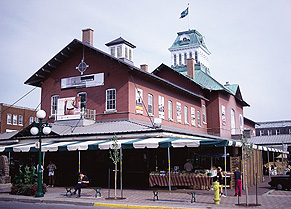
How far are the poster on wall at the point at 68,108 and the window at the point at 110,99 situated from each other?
8.00 ft

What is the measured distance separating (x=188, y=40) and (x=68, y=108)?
35.4 m

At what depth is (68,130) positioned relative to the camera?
25.6 m

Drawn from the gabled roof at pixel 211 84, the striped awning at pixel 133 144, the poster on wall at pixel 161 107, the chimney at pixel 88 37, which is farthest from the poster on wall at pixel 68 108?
the gabled roof at pixel 211 84

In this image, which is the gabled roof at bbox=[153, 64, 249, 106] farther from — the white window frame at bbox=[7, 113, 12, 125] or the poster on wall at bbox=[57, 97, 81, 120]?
the white window frame at bbox=[7, 113, 12, 125]

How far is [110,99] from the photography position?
26.9m

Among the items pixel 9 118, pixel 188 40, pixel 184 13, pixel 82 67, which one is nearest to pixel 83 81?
pixel 82 67

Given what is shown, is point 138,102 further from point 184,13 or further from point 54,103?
point 184,13

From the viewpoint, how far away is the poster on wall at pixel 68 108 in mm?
27406

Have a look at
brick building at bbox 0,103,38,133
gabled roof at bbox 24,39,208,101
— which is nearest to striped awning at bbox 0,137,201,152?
gabled roof at bbox 24,39,208,101

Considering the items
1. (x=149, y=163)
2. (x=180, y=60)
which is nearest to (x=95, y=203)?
(x=149, y=163)

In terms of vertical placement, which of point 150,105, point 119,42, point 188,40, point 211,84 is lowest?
point 150,105

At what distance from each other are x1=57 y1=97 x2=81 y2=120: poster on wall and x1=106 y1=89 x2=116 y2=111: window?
2440 millimetres

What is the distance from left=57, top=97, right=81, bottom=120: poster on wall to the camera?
2741cm

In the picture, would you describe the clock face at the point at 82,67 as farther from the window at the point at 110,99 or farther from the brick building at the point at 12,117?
the brick building at the point at 12,117
